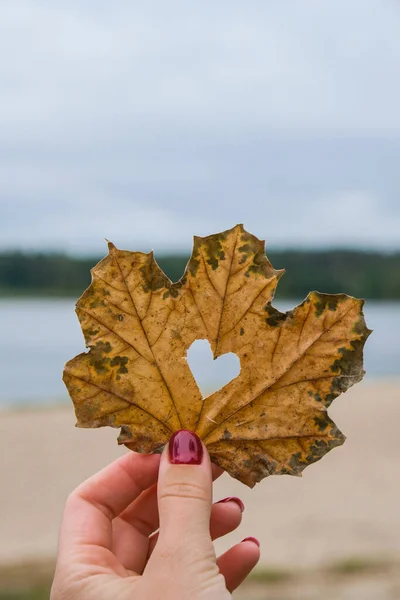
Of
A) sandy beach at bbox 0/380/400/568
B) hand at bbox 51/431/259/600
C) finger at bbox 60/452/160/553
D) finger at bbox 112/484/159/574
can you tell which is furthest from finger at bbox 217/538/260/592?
sandy beach at bbox 0/380/400/568

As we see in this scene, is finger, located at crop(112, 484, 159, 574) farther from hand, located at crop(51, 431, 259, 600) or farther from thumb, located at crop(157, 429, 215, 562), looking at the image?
thumb, located at crop(157, 429, 215, 562)

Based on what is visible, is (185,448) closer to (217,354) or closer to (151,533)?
(217,354)

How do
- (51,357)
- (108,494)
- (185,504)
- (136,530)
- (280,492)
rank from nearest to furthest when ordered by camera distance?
(185,504), (108,494), (136,530), (280,492), (51,357)

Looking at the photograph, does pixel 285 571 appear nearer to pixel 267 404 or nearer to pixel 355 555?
pixel 355 555

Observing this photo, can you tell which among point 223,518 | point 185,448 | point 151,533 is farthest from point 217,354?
point 151,533

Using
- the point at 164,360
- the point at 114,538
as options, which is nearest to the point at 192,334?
the point at 164,360

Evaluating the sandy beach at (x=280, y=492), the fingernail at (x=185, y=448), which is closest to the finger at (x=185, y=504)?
the fingernail at (x=185, y=448)
